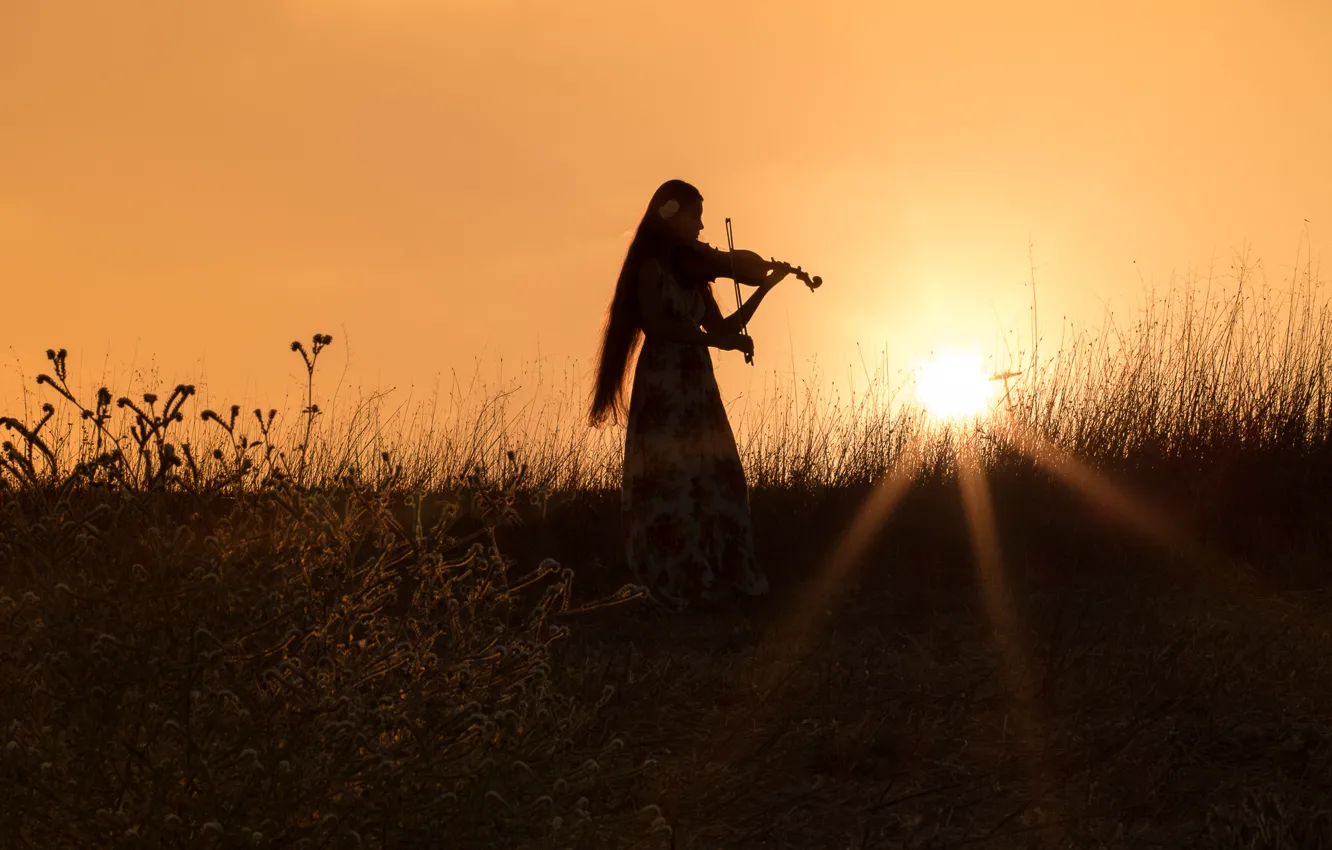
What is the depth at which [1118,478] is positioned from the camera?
27.6 ft

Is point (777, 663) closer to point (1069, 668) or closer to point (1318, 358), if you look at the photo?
point (1069, 668)

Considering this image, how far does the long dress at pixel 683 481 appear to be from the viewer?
21.9ft

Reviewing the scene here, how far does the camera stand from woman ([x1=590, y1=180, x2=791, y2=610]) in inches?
256

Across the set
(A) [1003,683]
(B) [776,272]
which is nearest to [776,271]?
(B) [776,272]

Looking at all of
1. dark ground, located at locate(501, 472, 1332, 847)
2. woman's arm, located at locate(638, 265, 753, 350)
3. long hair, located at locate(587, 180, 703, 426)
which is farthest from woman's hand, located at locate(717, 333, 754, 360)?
dark ground, located at locate(501, 472, 1332, 847)

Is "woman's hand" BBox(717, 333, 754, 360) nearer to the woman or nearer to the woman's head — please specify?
the woman

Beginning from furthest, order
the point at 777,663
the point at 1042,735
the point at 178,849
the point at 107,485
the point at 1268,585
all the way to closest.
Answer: the point at 1268,585
the point at 777,663
the point at 1042,735
the point at 107,485
the point at 178,849

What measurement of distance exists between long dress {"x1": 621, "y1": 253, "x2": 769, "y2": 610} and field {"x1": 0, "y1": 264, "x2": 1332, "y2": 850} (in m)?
0.21

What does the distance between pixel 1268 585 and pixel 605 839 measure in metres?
4.95

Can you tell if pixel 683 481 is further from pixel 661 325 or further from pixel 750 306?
pixel 750 306

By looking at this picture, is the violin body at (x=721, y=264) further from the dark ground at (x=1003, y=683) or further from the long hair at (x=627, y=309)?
the dark ground at (x=1003, y=683)

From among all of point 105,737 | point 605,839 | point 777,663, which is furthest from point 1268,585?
point 105,737

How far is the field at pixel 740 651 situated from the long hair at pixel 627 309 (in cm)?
122

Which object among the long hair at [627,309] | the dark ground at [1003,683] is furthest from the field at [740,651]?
the long hair at [627,309]
